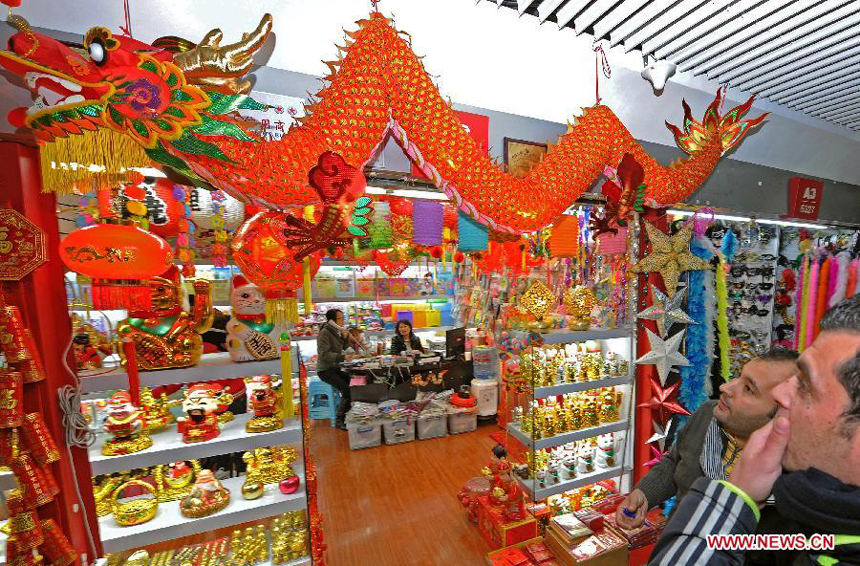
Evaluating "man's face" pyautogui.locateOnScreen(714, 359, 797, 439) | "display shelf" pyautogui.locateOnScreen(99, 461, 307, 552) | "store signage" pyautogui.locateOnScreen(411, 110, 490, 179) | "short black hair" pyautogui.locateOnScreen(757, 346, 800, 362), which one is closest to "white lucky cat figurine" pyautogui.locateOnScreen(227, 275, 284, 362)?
"display shelf" pyautogui.locateOnScreen(99, 461, 307, 552)

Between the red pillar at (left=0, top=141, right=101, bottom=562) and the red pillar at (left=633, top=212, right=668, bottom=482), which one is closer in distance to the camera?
the red pillar at (left=0, top=141, right=101, bottom=562)

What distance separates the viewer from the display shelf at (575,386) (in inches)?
105

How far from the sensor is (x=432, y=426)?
4492 millimetres

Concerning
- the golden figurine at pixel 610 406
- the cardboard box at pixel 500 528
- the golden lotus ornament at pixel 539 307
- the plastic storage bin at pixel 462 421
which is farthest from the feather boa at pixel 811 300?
the plastic storage bin at pixel 462 421

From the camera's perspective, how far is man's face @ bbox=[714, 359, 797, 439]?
131 centimetres

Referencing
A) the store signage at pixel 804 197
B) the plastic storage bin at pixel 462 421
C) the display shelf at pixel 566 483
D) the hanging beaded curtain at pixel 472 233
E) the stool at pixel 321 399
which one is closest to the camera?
→ the hanging beaded curtain at pixel 472 233

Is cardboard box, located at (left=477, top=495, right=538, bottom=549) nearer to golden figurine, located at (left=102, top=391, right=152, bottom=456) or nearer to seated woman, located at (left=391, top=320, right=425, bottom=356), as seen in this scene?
golden figurine, located at (left=102, top=391, right=152, bottom=456)

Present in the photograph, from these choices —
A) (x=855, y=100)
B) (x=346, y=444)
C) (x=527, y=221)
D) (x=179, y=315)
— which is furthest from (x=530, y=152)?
(x=346, y=444)

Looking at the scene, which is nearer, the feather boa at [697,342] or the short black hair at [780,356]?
the short black hair at [780,356]

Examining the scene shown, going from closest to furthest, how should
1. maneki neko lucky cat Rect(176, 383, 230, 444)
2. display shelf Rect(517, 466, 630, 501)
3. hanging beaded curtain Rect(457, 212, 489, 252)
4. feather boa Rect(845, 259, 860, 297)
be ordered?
maneki neko lucky cat Rect(176, 383, 230, 444) → hanging beaded curtain Rect(457, 212, 489, 252) → feather boa Rect(845, 259, 860, 297) → display shelf Rect(517, 466, 630, 501)

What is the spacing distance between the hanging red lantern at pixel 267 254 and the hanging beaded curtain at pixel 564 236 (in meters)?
1.86

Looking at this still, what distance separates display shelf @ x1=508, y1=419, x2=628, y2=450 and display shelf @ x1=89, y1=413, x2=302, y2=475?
1.81m

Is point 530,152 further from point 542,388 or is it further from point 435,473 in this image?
point 435,473

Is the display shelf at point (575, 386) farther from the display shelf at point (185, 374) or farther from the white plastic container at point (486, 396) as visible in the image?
the white plastic container at point (486, 396)
